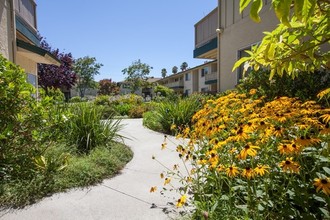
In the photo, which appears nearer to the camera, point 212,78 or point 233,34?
point 233,34

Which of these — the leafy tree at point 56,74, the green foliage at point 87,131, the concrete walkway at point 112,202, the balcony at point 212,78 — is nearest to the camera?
the concrete walkway at point 112,202

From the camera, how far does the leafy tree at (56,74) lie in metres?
22.9

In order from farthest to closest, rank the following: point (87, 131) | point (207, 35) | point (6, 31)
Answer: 1. point (207, 35)
2. point (6, 31)
3. point (87, 131)

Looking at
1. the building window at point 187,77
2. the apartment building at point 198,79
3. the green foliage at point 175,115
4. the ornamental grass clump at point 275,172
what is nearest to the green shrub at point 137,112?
the green foliage at point 175,115

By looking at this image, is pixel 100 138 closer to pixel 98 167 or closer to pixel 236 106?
pixel 98 167

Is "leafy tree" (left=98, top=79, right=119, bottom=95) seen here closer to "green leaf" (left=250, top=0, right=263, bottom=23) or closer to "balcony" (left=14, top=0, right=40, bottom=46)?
"balcony" (left=14, top=0, right=40, bottom=46)

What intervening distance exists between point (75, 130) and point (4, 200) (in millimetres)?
2424

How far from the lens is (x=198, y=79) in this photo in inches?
1449

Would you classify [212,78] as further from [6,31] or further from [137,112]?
[6,31]

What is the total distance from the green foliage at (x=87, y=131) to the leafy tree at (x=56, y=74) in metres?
18.5

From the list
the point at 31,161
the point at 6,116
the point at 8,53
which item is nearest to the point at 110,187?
the point at 31,161

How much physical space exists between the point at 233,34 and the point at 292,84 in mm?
5370

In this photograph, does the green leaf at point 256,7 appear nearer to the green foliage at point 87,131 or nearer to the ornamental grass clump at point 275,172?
the ornamental grass clump at point 275,172

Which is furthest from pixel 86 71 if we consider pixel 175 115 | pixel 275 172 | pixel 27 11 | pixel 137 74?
pixel 275 172
